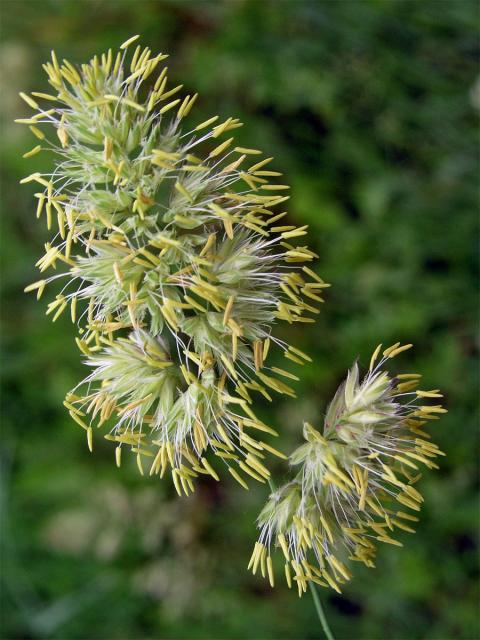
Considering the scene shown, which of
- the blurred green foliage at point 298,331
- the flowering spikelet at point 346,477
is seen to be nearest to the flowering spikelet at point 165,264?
the flowering spikelet at point 346,477

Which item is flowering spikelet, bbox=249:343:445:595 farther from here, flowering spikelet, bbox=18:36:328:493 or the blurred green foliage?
the blurred green foliage

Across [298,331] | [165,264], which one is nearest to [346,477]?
[165,264]

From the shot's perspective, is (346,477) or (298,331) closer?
(346,477)

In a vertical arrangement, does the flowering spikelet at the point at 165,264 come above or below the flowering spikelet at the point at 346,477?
above

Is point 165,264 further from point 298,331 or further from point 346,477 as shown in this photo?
point 298,331

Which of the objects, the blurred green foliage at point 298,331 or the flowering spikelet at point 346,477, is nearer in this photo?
the flowering spikelet at point 346,477

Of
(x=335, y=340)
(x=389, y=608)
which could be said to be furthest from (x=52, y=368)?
(x=389, y=608)

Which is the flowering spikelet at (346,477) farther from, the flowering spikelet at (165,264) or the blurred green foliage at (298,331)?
the blurred green foliage at (298,331)
